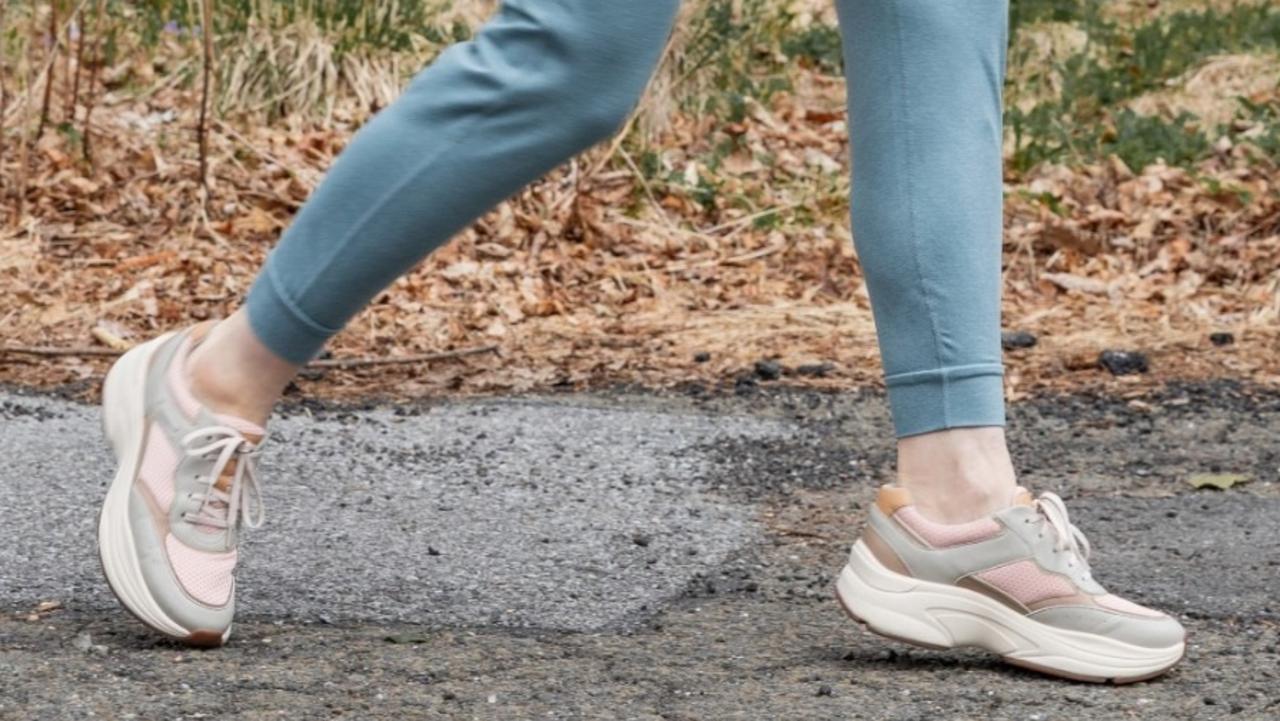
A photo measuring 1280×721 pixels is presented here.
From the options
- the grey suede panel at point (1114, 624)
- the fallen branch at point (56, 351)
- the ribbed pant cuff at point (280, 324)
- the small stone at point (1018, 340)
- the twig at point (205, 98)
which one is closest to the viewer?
the ribbed pant cuff at point (280, 324)

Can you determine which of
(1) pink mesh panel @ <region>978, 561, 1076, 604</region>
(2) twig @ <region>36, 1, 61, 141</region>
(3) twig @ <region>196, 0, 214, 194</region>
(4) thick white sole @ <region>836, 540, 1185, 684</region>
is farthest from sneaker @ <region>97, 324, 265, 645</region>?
(2) twig @ <region>36, 1, 61, 141</region>

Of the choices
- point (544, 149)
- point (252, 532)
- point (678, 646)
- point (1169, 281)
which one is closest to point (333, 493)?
point (252, 532)

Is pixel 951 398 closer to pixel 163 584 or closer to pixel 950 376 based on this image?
pixel 950 376

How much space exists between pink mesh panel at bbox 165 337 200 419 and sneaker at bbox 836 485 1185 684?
0.84 m

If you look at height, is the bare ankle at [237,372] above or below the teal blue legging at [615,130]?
below

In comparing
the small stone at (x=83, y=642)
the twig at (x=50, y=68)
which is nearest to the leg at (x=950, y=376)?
the small stone at (x=83, y=642)

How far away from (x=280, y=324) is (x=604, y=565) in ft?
2.67

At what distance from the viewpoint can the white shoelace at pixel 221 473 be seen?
7.26 ft

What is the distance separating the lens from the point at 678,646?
2350 mm

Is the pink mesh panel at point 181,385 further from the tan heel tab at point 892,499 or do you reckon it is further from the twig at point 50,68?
the twig at point 50,68

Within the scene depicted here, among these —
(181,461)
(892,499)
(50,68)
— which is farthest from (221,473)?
(50,68)

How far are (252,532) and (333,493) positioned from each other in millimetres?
326

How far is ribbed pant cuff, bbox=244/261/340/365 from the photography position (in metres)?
2.09

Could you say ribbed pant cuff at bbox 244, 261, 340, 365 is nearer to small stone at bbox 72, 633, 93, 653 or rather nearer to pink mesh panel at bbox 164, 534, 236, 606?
pink mesh panel at bbox 164, 534, 236, 606
